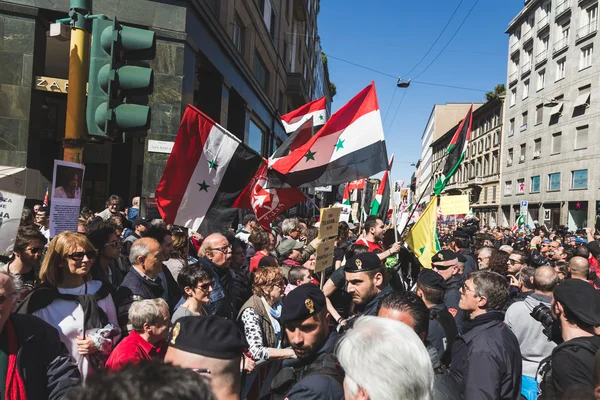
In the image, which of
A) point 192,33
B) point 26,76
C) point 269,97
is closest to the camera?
point 26,76

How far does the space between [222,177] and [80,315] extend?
2.91 m

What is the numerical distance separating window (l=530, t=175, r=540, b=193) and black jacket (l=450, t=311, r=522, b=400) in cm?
4328

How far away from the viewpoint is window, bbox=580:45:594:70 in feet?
113

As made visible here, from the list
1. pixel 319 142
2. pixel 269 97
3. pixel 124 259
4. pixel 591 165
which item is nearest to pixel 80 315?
pixel 124 259

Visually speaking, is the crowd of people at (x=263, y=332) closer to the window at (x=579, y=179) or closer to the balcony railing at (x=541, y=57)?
the window at (x=579, y=179)

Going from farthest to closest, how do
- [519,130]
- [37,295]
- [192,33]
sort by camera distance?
[519,130] < [192,33] < [37,295]

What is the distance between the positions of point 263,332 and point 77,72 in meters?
2.58

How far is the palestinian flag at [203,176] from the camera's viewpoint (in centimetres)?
545

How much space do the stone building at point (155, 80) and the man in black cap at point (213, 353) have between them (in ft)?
32.8

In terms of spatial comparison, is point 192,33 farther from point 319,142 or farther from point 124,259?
point 124,259

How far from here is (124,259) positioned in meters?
5.54

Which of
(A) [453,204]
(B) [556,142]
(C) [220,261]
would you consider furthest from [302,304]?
(B) [556,142]

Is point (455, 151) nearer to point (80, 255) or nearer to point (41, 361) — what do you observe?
point (80, 255)

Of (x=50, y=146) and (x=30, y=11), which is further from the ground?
(x=30, y=11)
